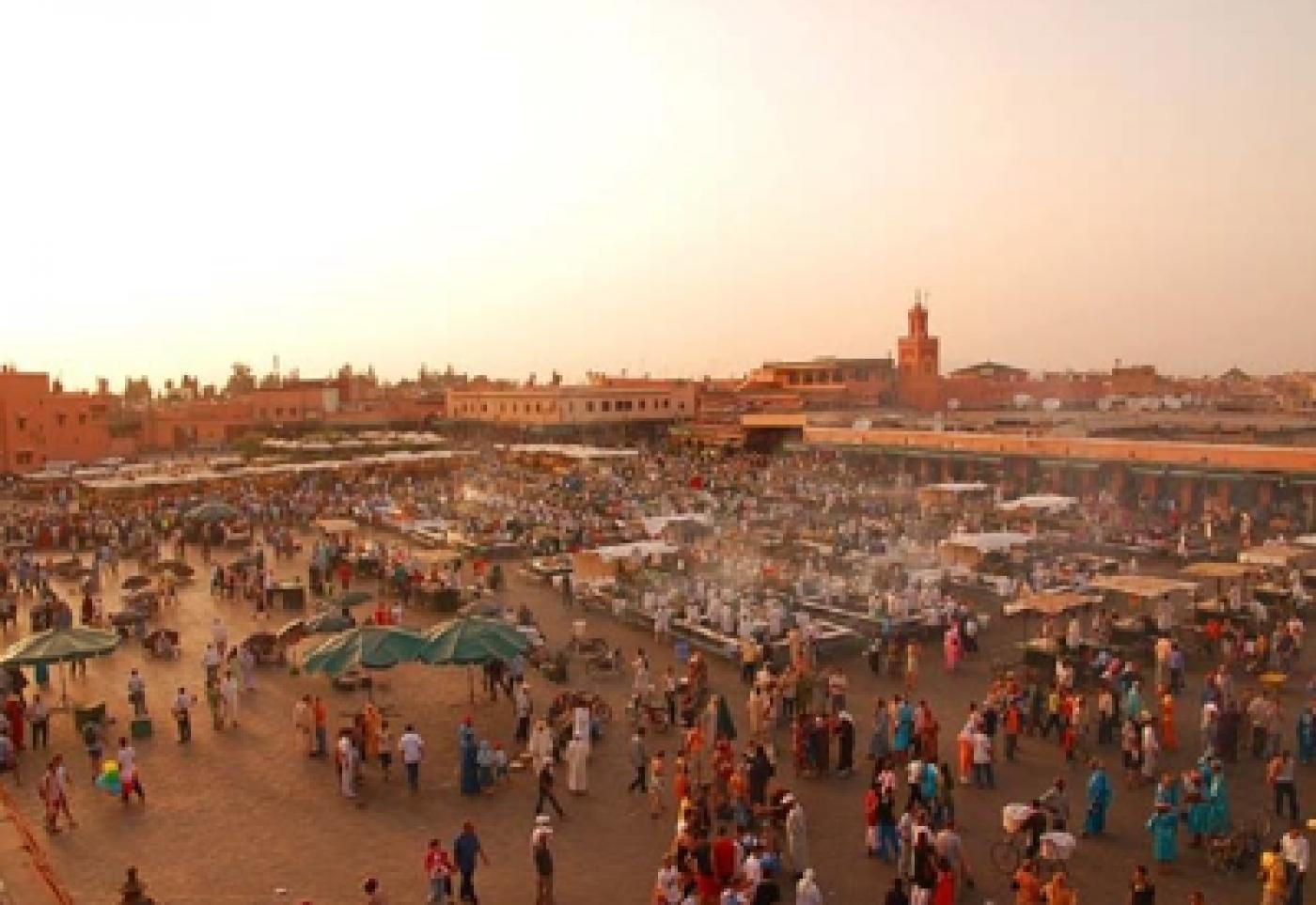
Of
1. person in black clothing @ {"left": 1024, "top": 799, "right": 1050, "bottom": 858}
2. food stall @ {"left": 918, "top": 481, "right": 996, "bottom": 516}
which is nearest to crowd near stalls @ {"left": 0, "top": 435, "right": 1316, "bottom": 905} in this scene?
person in black clothing @ {"left": 1024, "top": 799, "right": 1050, "bottom": 858}

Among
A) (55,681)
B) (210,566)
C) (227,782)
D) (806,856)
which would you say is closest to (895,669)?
(806,856)

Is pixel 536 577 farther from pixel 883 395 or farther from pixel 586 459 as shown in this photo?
pixel 883 395

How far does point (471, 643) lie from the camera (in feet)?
45.5

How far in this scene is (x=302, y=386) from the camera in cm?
8812

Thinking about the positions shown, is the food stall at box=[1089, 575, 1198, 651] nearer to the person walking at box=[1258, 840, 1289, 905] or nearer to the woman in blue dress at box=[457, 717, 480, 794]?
the person walking at box=[1258, 840, 1289, 905]

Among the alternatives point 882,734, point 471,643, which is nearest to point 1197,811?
point 882,734

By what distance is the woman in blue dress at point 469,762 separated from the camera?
11.6m

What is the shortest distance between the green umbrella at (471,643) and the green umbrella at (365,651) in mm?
245

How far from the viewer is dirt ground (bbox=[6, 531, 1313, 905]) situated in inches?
375

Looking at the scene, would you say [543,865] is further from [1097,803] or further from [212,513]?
[212,513]

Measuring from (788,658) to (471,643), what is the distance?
17.0 ft

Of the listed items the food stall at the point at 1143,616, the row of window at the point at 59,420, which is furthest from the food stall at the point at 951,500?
the row of window at the point at 59,420

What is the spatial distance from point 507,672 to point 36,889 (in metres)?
6.77

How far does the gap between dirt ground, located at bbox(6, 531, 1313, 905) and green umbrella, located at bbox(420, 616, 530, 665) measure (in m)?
1.01
